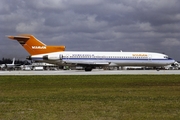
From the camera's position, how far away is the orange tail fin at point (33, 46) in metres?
57.2

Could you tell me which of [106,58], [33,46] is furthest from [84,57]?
[33,46]

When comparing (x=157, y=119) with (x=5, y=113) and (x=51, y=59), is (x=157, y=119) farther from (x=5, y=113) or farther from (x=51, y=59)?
(x=51, y=59)

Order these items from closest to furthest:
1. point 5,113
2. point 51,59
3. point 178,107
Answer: point 5,113 → point 178,107 → point 51,59

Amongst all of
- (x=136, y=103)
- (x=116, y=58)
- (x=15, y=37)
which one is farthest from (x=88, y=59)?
(x=136, y=103)

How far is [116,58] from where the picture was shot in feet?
189

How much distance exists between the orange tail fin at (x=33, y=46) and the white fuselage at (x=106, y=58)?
1194 mm

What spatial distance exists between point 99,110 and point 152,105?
7.83ft

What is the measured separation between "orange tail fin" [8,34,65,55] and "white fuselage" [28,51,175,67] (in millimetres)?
1194

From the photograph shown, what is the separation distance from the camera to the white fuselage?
55.8 m

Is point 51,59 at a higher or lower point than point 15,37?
lower

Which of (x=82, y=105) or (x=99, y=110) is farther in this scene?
(x=82, y=105)

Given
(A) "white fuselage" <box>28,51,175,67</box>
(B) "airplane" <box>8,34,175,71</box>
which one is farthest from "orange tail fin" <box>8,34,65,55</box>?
(A) "white fuselage" <box>28,51,175,67</box>

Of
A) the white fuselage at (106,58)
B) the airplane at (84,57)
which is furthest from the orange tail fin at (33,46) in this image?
the white fuselage at (106,58)

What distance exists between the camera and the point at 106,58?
2256 inches
